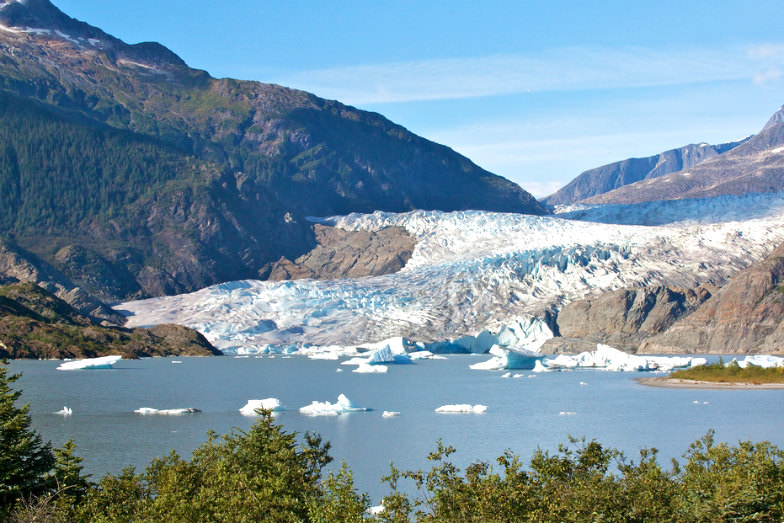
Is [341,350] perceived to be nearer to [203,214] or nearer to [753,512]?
[203,214]

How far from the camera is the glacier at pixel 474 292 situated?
110062 millimetres

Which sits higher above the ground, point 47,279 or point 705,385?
point 47,279

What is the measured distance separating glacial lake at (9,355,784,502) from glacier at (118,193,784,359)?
110 feet

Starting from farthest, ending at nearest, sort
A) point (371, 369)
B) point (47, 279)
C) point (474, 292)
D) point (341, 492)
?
point (47, 279)
point (474, 292)
point (371, 369)
point (341, 492)

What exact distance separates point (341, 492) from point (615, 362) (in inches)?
2615

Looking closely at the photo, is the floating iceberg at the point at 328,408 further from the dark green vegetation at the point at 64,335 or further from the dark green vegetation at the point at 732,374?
the dark green vegetation at the point at 64,335

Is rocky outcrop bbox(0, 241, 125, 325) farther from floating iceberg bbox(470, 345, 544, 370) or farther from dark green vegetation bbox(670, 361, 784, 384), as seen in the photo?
dark green vegetation bbox(670, 361, 784, 384)

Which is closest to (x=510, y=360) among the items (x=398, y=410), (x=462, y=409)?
(x=398, y=410)

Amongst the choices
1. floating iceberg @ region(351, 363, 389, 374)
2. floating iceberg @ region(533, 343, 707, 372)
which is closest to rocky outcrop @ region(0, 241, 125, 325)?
floating iceberg @ region(351, 363, 389, 374)

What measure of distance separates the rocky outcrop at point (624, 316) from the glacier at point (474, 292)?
3.76 meters

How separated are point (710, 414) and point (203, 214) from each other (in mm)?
134356

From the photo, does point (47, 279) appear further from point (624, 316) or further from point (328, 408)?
point (328, 408)

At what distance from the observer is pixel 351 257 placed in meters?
158

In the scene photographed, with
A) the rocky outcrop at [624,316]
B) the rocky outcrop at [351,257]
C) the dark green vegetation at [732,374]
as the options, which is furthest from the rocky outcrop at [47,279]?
the dark green vegetation at [732,374]
